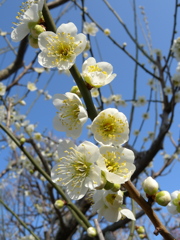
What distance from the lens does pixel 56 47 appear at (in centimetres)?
95

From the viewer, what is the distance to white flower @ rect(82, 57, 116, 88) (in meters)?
0.82

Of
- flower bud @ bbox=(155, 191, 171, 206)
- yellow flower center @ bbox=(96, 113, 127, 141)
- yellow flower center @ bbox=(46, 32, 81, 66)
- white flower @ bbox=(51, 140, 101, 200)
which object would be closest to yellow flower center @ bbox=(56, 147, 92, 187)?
white flower @ bbox=(51, 140, 101, 200)

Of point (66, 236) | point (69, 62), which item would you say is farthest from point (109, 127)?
point (66, 236)

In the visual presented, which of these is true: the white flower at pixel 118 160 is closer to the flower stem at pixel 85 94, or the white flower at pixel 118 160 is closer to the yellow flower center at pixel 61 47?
the flower stem at pixel 85 94

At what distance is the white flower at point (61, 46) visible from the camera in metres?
0.88

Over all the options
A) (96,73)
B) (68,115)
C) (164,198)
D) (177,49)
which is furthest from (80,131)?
(177,49)

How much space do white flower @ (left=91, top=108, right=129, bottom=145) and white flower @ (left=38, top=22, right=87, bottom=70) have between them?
24 centimetres

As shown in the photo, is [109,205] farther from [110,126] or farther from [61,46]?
[61,46]

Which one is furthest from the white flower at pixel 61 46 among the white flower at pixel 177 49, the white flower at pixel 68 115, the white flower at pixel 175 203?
the white flower at pixel 177 49

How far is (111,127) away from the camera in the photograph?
0.88m

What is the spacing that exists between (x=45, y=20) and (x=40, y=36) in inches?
2.5

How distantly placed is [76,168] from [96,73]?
0.36 meters

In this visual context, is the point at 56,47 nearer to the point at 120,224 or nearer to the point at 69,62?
the point at 69,62

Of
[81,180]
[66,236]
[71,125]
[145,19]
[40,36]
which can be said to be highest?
[40,36]
